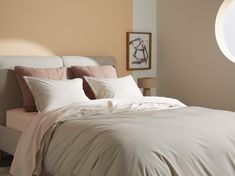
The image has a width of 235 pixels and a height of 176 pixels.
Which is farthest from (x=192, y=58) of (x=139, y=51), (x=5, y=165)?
(x=5, y=165)

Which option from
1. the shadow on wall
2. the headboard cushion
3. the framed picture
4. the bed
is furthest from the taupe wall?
the shadow on wall

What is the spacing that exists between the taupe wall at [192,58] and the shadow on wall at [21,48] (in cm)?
181

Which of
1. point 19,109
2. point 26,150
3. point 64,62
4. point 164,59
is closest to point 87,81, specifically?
point 64,62

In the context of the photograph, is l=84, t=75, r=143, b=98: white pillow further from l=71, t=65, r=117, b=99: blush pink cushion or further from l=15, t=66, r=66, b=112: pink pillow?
l=15, t=66, r=66, b=112: pink pillow

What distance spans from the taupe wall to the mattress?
2392mm

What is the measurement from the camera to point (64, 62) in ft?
14.7

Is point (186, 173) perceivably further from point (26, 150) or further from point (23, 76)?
point (23, 76)

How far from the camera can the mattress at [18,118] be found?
141 inches

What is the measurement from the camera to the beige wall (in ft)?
13.9

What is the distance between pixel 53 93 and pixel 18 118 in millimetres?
438

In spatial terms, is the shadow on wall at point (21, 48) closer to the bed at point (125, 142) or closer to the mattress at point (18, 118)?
the mattress at point (18, 118)

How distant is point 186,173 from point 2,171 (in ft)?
6.78

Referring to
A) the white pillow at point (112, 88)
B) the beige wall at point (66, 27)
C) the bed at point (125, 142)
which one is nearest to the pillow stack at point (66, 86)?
the white pillow at point (112, 88)

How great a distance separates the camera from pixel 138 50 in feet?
17.7
